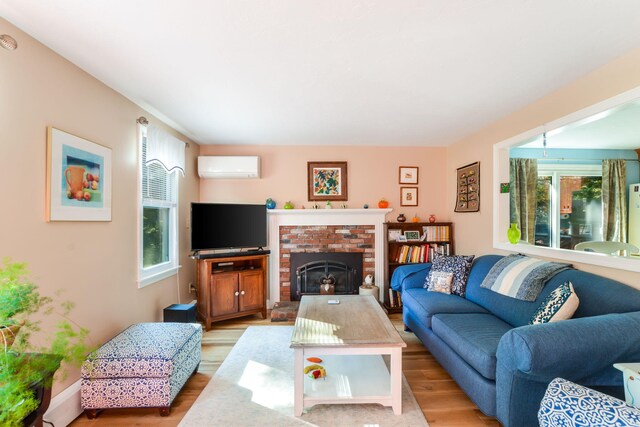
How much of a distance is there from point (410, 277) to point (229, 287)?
2.19 m

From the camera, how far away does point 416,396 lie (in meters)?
2.20

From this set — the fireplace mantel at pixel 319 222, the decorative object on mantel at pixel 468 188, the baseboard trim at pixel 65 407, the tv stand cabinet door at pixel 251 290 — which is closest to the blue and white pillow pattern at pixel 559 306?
the decorative object on mantel at pixel 468 188

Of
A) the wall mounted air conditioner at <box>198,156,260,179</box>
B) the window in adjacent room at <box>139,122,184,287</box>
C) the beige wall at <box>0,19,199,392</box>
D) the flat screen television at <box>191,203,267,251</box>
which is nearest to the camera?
the beige wall at <box>0,19,199,392</box>

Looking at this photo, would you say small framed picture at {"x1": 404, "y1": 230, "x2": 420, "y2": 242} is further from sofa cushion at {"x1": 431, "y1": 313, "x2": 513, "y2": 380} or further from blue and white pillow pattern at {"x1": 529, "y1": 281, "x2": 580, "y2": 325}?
blue and white pillow pattern at {"x1": 529, "y1": 281, "x2": 580, "y2": 325}

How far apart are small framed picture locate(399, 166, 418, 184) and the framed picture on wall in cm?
358

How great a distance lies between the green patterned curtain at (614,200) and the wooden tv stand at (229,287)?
5130mm

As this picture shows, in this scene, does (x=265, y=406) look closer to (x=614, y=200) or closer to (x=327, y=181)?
(x=327, y=181)

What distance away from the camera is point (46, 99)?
185 cm

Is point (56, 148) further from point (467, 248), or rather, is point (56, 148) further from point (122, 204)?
point (467, 248)

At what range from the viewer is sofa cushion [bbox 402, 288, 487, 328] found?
2.68 metres

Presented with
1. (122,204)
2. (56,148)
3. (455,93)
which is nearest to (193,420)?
(122,204)

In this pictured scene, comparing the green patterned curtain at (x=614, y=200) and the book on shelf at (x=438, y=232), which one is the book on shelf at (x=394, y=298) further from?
the green patterned curtain at (x=614, y=200)

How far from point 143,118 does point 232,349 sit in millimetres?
2426

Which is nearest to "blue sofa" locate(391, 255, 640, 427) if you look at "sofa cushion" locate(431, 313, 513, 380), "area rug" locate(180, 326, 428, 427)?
"sofa cushion" locate(431, 313, 513, 380)
